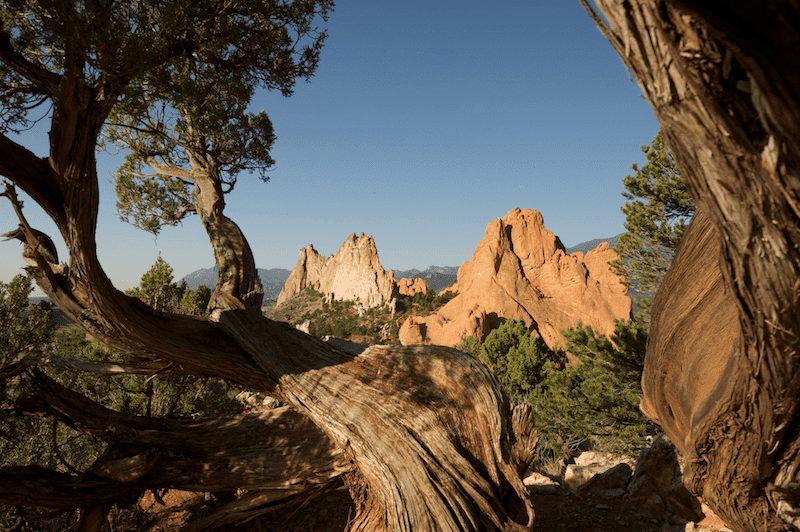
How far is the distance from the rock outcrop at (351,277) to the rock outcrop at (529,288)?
88.6ft

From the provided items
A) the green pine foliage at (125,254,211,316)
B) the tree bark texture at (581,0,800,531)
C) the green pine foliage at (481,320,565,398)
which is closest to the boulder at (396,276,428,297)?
the green pine foliage at (481,320,565,398)

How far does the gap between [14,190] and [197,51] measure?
266cm

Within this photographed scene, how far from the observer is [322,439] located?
215 inches

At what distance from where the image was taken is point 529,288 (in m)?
49.1

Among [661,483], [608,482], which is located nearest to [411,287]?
[608,482]

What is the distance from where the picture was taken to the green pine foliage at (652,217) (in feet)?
41.2

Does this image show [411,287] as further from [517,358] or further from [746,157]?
[746,157]

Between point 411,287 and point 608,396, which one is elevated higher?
point 411,287

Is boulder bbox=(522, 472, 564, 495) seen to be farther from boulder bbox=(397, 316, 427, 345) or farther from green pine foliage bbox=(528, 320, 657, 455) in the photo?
boulder bbox=(397, 316, 427, 345)

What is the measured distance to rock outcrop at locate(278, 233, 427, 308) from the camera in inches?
3155

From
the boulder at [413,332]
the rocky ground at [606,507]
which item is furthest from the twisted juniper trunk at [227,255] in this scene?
the boulder at [413,332]

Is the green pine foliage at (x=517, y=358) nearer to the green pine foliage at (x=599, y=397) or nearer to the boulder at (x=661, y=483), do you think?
the green pine foliage at (x=599, y=397)

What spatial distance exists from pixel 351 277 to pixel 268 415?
3230 inches

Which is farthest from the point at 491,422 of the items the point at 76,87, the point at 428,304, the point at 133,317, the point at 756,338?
the point at 428,304
